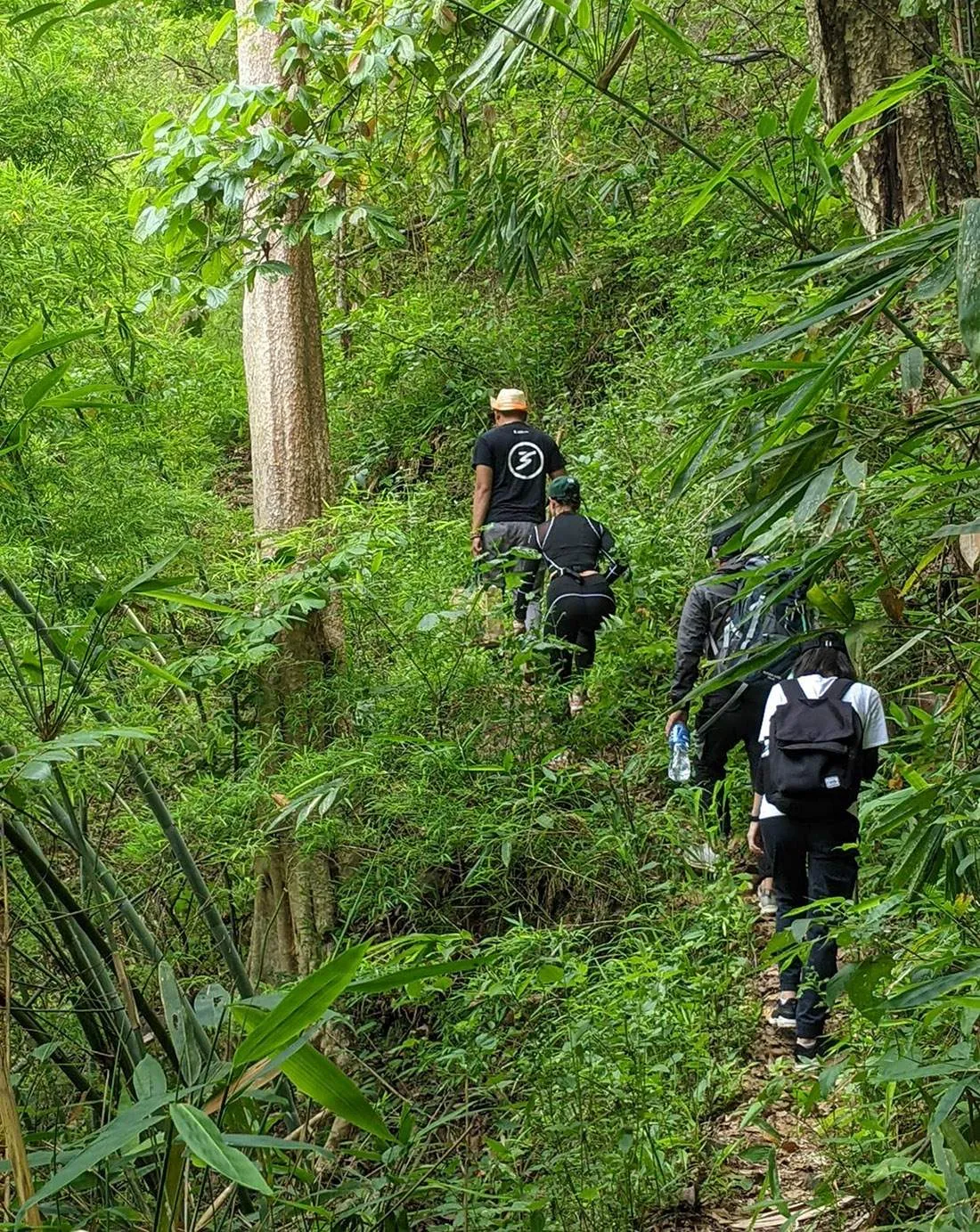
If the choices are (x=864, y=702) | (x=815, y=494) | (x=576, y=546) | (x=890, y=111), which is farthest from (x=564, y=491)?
(x=815, y=494)

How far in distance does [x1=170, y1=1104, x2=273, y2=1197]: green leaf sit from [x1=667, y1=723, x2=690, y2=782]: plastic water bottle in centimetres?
465

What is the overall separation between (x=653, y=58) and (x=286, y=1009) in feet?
34.9

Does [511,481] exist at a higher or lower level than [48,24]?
lower

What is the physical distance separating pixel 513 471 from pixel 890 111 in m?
4.14

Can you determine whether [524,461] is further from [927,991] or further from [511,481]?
[927,991]

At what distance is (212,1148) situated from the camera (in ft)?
5.74

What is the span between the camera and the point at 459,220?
1014cm

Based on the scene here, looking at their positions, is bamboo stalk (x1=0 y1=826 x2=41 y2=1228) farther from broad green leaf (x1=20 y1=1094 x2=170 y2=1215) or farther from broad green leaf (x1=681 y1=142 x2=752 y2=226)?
broad green leaf (x1=681 y1=142 x2=752 y2=226)

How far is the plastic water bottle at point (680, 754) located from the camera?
20.9 ft

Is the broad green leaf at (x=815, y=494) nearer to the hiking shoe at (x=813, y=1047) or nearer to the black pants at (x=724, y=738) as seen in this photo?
the hiking shoe at (x=813, y=1047)

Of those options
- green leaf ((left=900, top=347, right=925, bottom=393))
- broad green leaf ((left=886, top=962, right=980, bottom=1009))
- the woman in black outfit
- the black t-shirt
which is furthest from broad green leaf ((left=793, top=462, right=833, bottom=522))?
the black t-shirt

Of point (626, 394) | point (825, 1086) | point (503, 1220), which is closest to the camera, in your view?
point (825, 1086)

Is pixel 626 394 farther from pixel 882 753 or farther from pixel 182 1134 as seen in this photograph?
pixel 182 1134

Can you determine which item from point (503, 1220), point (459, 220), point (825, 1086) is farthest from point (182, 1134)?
point (459, 220)
